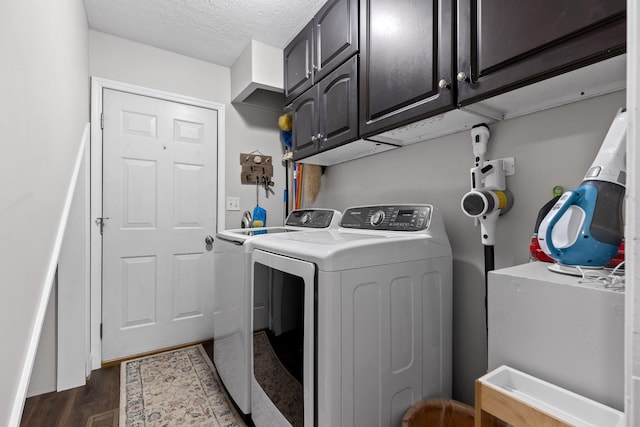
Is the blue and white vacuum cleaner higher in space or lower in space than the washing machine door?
higher

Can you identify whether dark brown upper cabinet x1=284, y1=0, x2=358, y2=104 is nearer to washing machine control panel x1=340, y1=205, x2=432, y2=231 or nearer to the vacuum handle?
washing machine control panel x1=340, y1=205, x2=432, y2=231

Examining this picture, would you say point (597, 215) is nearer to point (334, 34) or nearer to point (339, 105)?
point (339, 105)

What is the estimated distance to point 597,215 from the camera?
779 mm

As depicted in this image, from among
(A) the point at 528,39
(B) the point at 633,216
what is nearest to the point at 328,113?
(A) the point at 528,39

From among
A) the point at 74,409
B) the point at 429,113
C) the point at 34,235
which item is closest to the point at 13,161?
the point at 34,235

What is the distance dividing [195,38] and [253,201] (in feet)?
4.57

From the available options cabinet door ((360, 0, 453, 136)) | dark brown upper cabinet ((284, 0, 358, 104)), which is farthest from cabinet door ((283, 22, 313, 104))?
cabinet door ((360, 0, 453, 136))

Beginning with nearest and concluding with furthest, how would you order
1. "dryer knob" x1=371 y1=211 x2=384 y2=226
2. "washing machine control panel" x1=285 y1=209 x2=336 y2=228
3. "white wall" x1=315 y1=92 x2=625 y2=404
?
"white wall" x1=315 y1=92 x2=625 y2=404
"dryer knob" x1=371 y1=211 x2=384 y2=226
"washing machine control panel" x1=285 y1=209 x2=336 y2=228

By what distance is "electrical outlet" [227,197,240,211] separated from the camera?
108 inches

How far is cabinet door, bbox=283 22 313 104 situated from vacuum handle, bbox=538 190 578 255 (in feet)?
5.20

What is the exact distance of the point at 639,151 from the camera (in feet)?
1.49

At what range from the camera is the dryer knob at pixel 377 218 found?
1.55 metres

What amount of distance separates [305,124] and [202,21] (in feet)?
3.40

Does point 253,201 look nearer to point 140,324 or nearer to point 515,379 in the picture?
point 140,324
